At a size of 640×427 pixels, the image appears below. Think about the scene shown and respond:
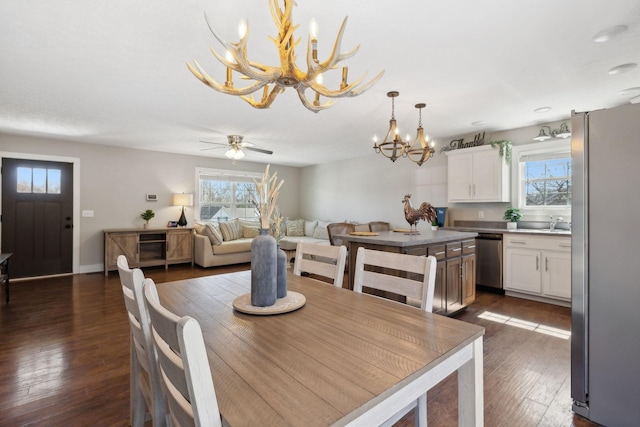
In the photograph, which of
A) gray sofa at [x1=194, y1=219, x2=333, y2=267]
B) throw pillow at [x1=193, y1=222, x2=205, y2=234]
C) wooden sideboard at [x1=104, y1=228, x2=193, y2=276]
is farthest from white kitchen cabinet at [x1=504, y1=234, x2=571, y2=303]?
wooden sideboard at [x1=104, y1=228, x2=193, y2=276]

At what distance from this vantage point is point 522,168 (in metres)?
4.62

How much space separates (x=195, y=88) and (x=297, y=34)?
1.48 meters

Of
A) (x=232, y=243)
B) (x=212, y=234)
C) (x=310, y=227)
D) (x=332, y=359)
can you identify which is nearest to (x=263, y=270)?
(x=332, y=359)

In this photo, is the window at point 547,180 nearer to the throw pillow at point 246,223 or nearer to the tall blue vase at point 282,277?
the tall blue vase at point 282,277

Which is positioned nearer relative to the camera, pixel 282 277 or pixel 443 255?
pixel 282 277

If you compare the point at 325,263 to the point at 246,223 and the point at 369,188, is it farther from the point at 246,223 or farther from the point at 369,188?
the point at 246,223

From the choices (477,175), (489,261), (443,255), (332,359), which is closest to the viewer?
(332,359)

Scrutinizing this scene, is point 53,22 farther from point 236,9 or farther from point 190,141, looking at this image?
point 190,141

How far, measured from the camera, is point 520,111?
383 centimetres

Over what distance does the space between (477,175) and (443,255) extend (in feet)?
7.38

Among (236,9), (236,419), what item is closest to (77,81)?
(236,9)

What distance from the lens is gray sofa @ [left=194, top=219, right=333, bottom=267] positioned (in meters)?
6.04

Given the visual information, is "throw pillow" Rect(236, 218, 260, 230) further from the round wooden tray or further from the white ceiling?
the round wooden tray

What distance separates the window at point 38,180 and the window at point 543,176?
775 centimetres
